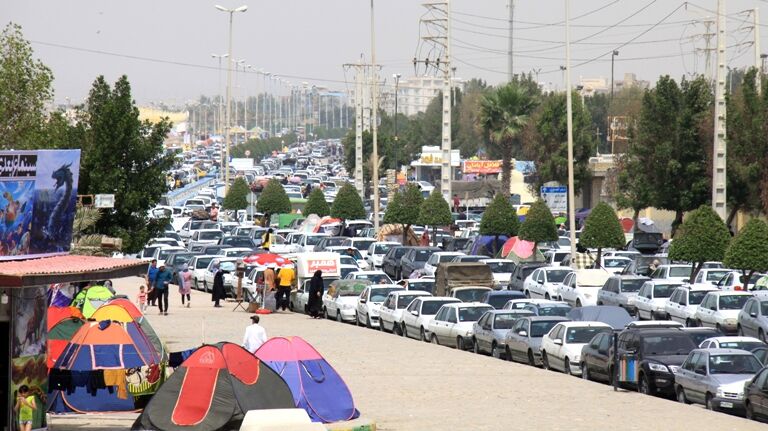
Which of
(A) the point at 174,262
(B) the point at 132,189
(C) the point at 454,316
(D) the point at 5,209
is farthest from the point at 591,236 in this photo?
(D) the point at 5,209

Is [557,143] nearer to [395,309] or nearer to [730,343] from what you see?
[395,309]

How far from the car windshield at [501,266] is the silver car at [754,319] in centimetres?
1709

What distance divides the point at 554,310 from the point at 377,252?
2380 cm

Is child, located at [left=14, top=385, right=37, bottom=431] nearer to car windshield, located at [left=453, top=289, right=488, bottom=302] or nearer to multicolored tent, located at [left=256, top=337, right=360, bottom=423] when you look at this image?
multicolored tent, located at [left=256, top=337, right=360, bottom=423]

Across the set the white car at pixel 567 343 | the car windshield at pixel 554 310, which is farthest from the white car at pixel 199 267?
the white car at pixel 567 343

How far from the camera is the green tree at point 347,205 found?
78875 millimetres

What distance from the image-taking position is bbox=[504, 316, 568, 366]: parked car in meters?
32.0

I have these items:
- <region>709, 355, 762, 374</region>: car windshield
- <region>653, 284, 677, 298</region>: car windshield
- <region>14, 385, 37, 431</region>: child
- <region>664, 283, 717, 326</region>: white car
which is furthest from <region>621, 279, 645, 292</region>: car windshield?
<region>14, 385, 37, 431</region>: child

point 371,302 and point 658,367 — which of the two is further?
point 371,302

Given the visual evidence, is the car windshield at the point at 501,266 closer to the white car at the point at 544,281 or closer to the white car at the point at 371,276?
the white car at the point at 544,281

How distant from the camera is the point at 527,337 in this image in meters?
32.4

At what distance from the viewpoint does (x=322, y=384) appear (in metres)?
22.4

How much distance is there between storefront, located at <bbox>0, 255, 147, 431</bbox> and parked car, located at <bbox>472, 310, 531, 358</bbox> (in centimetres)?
1462

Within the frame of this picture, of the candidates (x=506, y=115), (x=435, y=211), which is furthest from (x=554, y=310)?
(x=506, y=115)
